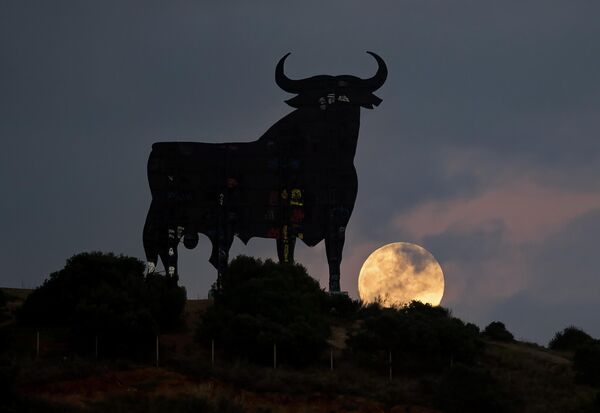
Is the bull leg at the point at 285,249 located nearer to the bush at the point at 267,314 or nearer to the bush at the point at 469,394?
the bush at the point at 267,314

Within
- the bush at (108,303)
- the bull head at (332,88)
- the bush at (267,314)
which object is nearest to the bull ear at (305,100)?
the bull head at (332,88)

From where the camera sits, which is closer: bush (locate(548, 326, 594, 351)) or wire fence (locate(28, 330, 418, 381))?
wire fence (locate(28, 330, 418, 381))

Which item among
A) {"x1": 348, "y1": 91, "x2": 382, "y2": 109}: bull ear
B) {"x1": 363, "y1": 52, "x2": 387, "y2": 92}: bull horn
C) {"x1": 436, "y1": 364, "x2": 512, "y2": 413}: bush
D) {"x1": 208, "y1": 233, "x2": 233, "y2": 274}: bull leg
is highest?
{"x1": 363, "y1": 52, "x2": 387, "y2": 92}: bull horn

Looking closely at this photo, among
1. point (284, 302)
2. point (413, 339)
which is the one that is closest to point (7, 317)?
point (284, 302)

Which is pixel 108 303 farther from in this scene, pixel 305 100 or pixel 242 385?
pixel 305 100

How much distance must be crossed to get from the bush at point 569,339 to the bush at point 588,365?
31.9ft

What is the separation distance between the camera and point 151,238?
4975 cm

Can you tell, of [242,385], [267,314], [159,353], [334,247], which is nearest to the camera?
[242,385]

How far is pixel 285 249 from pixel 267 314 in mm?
3985

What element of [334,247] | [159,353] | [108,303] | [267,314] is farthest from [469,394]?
[108,303]

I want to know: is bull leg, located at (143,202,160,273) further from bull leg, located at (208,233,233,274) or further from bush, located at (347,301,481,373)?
bush, located at (347,301,481,373)

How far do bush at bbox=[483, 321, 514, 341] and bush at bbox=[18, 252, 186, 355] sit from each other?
40.1 feet

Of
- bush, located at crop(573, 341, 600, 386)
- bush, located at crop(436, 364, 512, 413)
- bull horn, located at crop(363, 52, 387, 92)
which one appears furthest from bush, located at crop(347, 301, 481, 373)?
bull horn, located at crop(363, 52, 387, 92)

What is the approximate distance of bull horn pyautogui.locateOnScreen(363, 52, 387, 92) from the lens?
162ft
